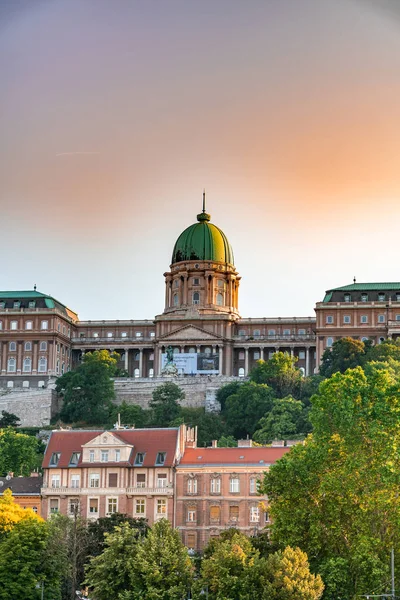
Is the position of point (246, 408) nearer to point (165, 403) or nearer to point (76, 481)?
point (165, 403)

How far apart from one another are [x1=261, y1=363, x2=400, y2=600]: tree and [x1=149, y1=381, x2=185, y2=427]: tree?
2972 inches

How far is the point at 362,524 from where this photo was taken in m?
78.8

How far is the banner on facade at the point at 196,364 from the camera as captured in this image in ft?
611

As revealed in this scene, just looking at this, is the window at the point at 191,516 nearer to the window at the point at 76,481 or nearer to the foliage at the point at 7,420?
the window at the point at 76,481

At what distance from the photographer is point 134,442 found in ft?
349

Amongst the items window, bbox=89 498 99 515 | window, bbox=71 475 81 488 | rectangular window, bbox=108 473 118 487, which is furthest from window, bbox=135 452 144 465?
window, bbox=71 475 81 488

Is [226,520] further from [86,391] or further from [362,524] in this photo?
[86,391]

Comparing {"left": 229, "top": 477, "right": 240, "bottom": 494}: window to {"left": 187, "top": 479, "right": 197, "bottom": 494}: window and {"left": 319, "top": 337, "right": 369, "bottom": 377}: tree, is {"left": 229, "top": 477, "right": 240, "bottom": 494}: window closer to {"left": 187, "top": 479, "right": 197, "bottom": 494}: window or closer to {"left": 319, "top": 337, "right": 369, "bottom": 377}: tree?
{"left": 187, "top": 479, "right": 197, "bottom": 494}: window

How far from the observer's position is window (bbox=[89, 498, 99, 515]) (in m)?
104

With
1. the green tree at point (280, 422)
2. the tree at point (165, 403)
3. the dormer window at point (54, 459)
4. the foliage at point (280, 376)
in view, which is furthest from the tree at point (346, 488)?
the foliage at point (280, 376)

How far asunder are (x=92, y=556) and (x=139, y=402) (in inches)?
3438

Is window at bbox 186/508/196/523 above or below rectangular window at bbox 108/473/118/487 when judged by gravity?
below

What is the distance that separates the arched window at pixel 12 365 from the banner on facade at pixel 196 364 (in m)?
20.3

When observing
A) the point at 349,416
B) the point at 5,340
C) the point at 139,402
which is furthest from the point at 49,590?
the point at 5,340
